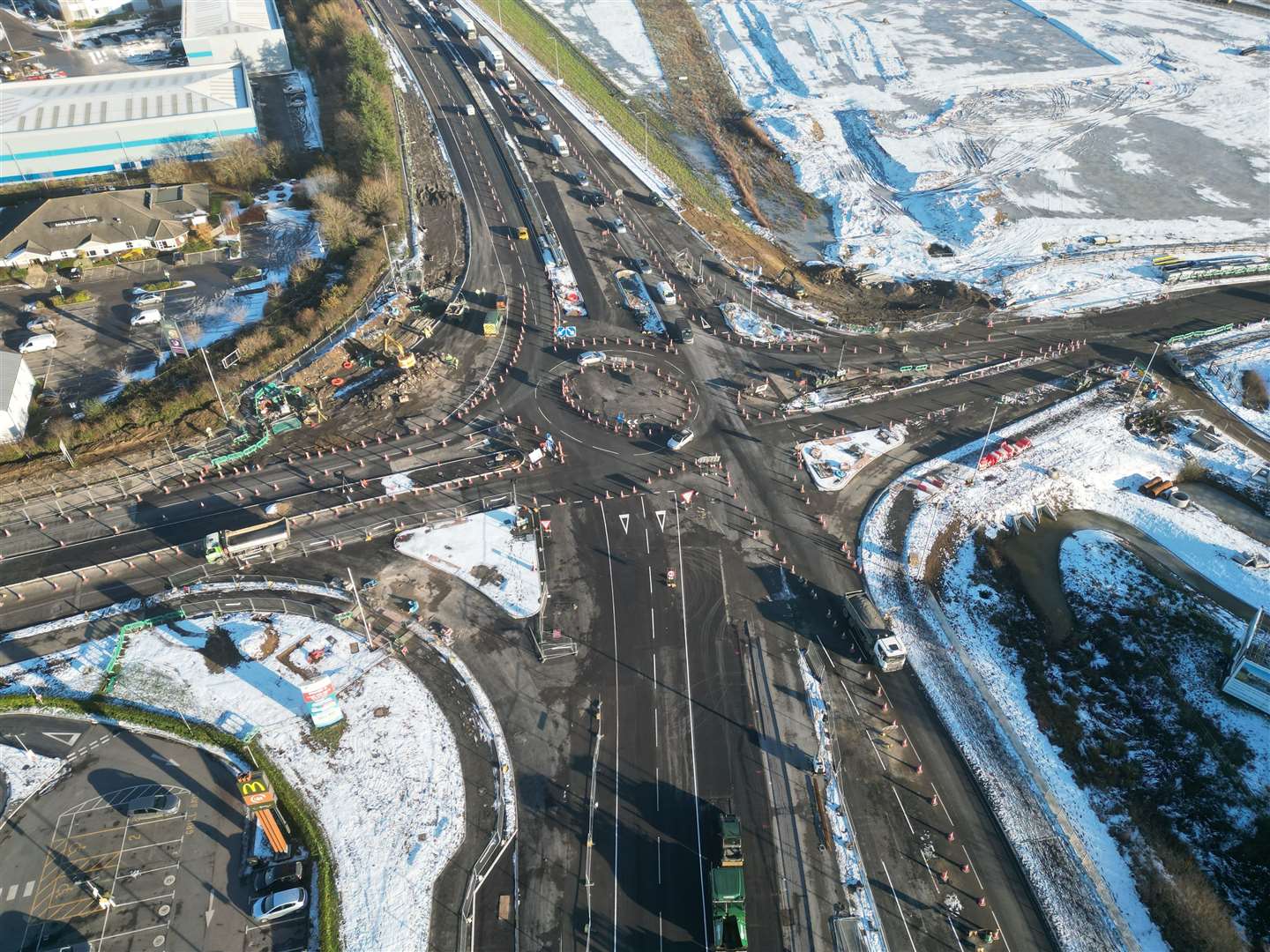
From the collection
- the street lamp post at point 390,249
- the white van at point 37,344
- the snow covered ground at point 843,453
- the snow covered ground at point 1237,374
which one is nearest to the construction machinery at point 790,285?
the snow covered ground at point 843,453

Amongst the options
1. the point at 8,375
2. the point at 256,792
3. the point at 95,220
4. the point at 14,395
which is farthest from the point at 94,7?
the point at 256,792

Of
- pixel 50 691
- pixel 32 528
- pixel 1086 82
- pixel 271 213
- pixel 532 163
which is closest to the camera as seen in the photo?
pixel 50 691

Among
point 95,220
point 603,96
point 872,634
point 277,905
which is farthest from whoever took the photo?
point 603,96

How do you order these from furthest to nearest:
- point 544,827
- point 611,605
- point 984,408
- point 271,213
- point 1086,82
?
point 1086,82
point 271,213
point 984,408
point 611,605
point 544,827

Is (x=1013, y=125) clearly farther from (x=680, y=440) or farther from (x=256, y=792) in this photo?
(x=256, y=792)

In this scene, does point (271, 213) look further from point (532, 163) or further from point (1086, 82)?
point (1086, 82)

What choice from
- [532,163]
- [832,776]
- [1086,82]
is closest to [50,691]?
[832,776]
